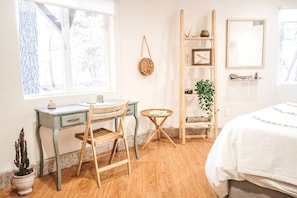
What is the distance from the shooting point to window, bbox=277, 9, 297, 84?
407 cm

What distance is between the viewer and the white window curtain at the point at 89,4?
2734 mm

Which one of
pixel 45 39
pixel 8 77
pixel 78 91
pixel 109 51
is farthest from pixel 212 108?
pixel 8 77

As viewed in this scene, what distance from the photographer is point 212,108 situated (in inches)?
Answer: 155

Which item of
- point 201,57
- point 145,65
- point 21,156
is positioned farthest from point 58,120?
point 201,57

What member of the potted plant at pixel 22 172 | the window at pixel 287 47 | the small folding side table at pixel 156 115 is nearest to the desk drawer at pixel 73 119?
the potted plant at pixel 22 172

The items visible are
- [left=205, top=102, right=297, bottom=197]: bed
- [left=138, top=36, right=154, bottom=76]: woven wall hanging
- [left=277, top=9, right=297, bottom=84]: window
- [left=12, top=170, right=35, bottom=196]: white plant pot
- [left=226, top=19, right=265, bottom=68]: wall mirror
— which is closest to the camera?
[left=205, top=102, right=297, bottom=197]: bed

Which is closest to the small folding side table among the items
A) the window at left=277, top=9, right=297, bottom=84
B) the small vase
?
the small vase

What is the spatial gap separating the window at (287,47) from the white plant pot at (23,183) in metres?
3.81

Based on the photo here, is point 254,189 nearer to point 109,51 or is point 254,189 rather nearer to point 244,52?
point 109,51

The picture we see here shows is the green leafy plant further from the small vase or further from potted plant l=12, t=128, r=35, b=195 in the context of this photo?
the small vase

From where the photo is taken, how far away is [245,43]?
4008mm

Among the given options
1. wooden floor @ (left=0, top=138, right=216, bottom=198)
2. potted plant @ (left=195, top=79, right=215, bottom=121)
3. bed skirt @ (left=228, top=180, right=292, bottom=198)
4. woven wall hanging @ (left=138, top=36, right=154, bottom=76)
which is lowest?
wooden floor @ (left=0, top=138, right=216, bottom=198)

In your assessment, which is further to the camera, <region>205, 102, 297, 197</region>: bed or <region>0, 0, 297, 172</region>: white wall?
<region>0, 0, 297, 172</region>: white wall

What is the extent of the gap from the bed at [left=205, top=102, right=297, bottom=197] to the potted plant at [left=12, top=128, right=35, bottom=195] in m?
1.59
